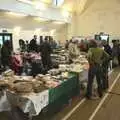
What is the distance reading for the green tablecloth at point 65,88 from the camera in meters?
4.95

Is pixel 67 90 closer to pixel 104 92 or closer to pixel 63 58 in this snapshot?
pixel 104 92

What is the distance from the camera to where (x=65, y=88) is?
5559mm

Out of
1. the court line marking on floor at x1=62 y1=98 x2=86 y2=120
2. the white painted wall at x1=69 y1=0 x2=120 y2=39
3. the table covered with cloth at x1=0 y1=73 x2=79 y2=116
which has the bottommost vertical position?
the court line marking on floor at x1=62 y1=98 x2=86 y2=120

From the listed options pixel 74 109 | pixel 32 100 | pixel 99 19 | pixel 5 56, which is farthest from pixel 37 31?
pixel 32 100

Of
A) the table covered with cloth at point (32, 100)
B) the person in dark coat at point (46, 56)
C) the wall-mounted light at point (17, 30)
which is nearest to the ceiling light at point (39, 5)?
the wall-mounted light at point (17, 30)

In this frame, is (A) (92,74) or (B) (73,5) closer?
(A) (92,74)

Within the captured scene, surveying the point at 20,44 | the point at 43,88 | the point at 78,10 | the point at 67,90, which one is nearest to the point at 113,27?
the point at 78,10

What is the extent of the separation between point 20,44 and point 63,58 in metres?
3.59

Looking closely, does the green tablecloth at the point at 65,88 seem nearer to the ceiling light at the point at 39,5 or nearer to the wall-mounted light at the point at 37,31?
the ceiling light at the point at 39,5

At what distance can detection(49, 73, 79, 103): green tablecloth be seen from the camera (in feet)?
16.2

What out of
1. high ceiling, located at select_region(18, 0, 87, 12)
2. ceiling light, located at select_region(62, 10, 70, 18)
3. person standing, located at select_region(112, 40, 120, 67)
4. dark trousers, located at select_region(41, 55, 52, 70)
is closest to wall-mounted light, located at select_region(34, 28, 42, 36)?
ceiling light, located at select_region(62, 10, 70, 18)

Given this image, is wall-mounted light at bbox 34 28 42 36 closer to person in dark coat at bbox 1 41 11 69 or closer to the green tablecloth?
person in dark coat at bbox 1 41 11 69

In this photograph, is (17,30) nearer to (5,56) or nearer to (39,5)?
(39,5)

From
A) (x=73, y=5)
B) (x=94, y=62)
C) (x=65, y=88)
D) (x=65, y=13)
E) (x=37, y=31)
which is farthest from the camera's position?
(x=73, y=5)
